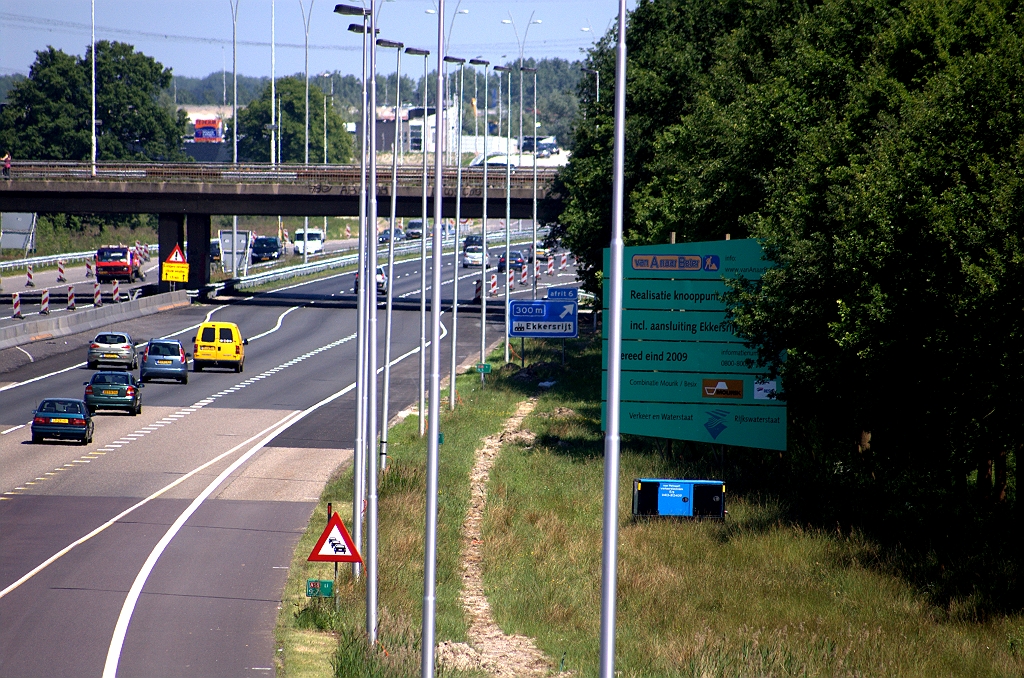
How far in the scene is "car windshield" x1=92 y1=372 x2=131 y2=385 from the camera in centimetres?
4091

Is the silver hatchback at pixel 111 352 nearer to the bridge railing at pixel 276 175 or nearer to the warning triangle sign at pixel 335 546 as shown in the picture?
the bridge railing at pixel 276 175

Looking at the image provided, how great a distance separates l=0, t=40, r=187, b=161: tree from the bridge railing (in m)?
53.9

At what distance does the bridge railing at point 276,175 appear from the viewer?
71438 millimetres

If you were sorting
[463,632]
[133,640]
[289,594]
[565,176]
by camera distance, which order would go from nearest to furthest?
[133,640] → [463,632] → [289,594] → [565,176]

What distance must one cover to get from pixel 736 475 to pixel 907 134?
1199 centimetres

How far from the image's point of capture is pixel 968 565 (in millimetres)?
22062

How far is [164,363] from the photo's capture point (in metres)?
48.5

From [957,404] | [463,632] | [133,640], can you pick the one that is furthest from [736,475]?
[133,640]

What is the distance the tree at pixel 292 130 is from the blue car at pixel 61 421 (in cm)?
11710

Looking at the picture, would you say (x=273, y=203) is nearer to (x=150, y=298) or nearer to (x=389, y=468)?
(x=150, y=298)

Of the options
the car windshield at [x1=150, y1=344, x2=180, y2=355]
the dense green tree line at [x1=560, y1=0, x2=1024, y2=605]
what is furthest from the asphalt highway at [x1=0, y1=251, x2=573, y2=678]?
the dense green tree line at [x1=560, y1=0, x2=1024, y2=605]

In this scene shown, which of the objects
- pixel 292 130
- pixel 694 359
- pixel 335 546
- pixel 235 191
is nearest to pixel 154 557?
pixel 335 546

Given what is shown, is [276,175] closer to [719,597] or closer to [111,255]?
[111,255]

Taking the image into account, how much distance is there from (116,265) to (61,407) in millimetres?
50573
